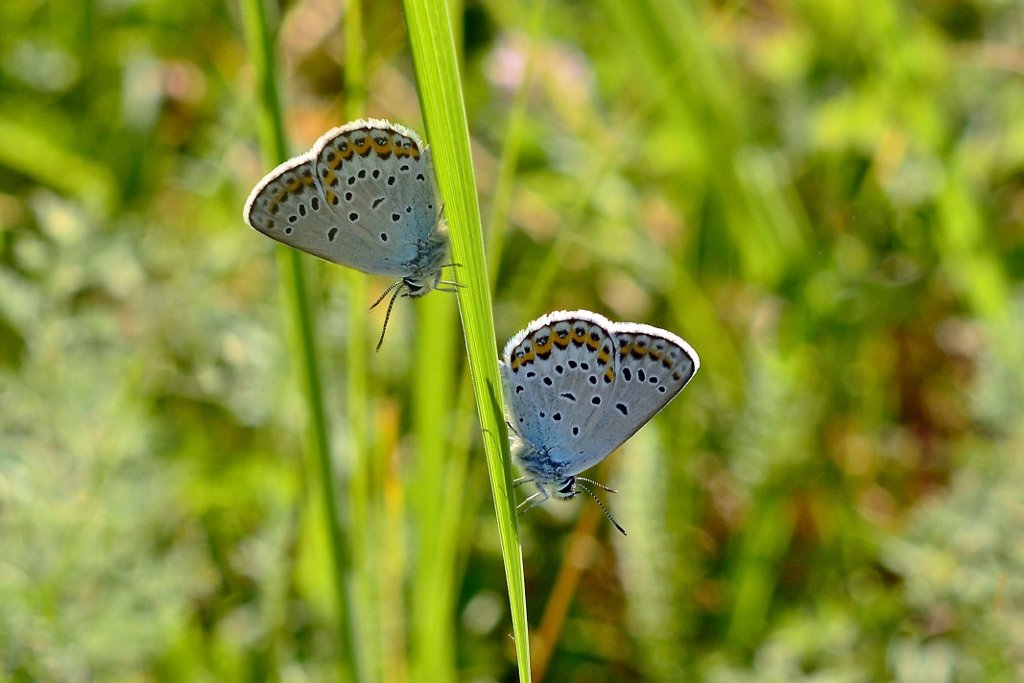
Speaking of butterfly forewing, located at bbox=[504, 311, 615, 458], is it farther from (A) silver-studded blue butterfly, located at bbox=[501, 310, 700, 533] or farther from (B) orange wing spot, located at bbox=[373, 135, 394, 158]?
(B) orange wing spot, located at bbox=[373, 135, 394, 158]

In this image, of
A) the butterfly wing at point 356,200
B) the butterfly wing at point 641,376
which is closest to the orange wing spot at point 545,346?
the butterfly wing at point 641,376

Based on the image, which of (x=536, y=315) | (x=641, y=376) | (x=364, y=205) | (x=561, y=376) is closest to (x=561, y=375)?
(x=561, y=376)

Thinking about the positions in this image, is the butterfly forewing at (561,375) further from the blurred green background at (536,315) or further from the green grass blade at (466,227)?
the blurred green background at (536,315)

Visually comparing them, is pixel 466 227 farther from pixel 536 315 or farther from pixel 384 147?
pixel 536 315

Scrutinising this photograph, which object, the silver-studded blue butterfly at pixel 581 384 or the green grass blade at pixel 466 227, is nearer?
the green grass blade at pixel 466 227

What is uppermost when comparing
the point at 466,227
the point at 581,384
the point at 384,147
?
the point at 384,147

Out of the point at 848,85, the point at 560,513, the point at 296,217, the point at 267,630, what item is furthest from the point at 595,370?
the point at 848,85

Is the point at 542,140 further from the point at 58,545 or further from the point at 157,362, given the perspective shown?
the point at 58,545
